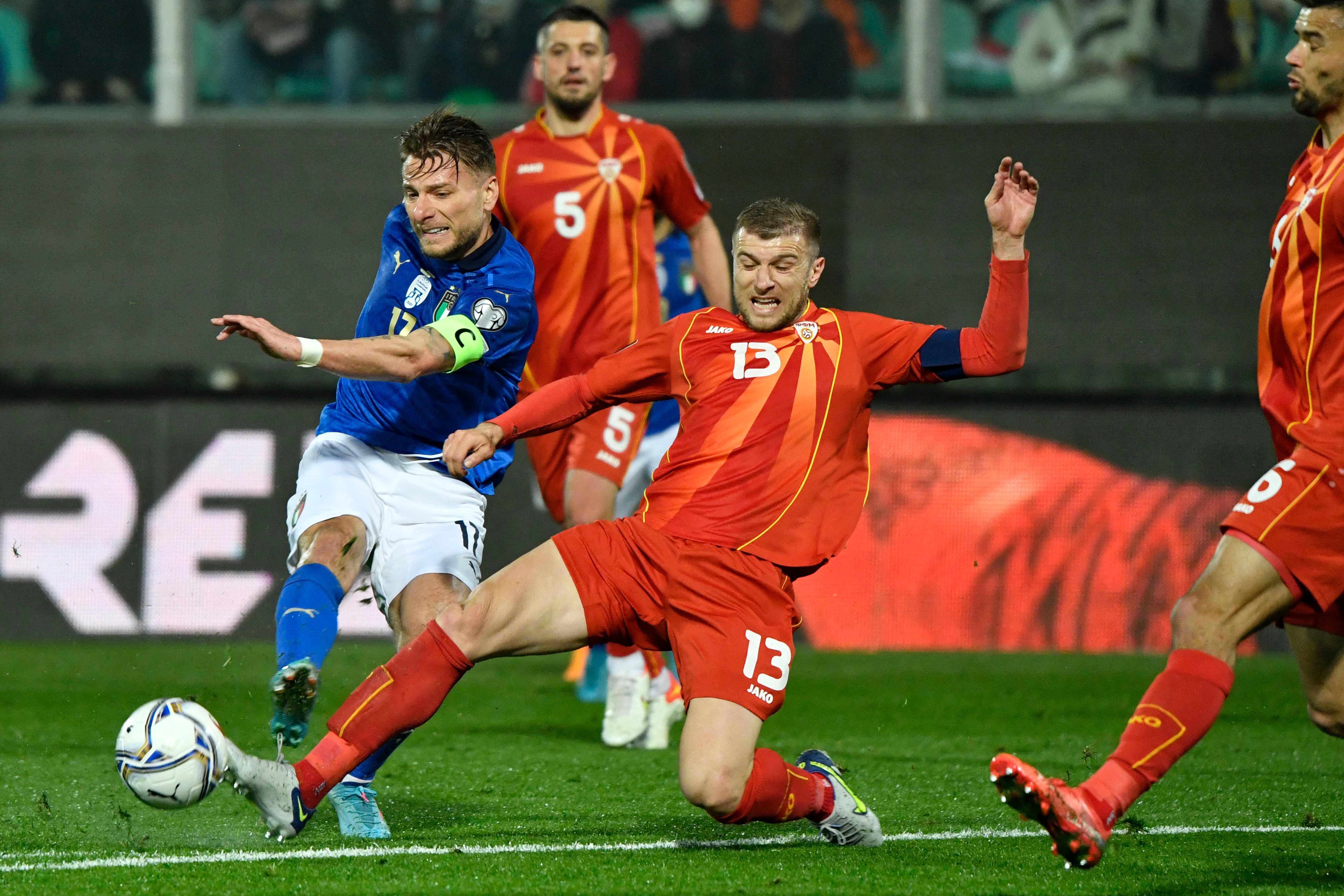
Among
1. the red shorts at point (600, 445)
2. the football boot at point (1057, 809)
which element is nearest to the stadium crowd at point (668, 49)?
the red shorts at point (600, 445)

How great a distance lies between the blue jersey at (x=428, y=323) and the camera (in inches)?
201

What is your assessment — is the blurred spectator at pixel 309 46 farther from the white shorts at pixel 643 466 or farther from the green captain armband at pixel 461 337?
the green captain armband at pixel 461 337

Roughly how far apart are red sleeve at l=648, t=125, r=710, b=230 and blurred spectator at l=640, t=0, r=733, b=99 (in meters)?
3.64

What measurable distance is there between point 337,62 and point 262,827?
7262 millimetres

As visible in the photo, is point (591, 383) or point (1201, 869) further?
point (591, 383)

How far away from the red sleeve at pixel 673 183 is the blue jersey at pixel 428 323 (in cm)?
186

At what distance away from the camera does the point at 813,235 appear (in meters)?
4.81

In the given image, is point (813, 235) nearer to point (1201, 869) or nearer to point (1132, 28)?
point (1201, 869)

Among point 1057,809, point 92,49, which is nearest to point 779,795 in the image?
point 1057,809

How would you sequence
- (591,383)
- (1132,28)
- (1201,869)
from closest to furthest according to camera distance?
(1201,869)
(591,383)
(1132,28)

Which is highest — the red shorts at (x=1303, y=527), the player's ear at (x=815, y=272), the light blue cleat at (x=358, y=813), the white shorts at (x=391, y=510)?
the player's ear at (x=815, y=272)

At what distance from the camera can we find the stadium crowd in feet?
33.9

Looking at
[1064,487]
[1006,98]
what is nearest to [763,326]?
[1064,487]

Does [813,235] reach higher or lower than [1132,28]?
lower
